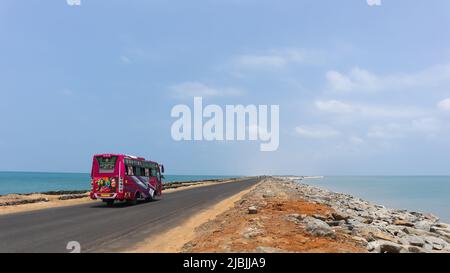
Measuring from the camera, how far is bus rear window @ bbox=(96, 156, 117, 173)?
26.4 meters

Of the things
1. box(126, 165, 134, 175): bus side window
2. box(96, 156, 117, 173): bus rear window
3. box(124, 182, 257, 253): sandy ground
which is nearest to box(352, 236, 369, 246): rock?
box(124, 182, 257, 253): sandy ground

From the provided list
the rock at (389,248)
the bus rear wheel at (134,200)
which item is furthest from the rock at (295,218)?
the bus rear wheel at (134,200)

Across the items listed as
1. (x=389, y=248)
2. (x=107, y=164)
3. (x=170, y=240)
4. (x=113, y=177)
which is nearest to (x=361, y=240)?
(x=389, y=248)

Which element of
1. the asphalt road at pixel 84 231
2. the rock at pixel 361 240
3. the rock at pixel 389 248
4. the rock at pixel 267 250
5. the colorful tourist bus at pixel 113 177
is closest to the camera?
the rock at pixel 267 250

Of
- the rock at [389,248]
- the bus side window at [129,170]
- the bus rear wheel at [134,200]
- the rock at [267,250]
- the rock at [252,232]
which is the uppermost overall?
the bus side window at [129,170]

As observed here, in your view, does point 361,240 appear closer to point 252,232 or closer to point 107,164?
point 252,232

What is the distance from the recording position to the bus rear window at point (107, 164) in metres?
26.4

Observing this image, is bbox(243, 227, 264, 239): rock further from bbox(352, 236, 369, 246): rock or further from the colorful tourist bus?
the colorful tourist bus

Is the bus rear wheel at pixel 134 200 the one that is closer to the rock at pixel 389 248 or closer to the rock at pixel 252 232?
the rock at pixel 252 232

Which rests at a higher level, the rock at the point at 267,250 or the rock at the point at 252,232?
the rock at the point at 267,250

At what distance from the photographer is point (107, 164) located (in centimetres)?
2652
